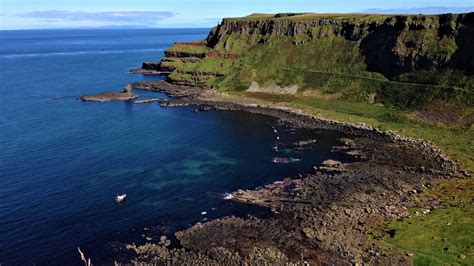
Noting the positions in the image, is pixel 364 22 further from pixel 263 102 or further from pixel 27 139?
pixel 27 139

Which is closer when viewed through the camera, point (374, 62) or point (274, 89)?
point (374, 62)

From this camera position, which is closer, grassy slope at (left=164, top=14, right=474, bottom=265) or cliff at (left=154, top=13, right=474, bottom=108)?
grassy slope at (left=164, top=14, right=474, bottom=265)

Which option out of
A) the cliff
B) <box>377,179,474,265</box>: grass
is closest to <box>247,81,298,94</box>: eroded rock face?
the cliff

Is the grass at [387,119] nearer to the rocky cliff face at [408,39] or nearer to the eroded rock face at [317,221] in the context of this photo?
the eroded rock face at [317,221]

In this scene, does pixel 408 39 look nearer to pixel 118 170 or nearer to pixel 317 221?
pixel 317 221

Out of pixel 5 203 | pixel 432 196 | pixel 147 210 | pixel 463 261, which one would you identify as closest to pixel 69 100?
pixel 5 203

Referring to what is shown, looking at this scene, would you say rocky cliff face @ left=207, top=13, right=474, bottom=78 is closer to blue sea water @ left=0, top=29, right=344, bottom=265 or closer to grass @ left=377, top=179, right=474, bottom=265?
blue sea water @ left=0, top=29, right=344, bottom=265

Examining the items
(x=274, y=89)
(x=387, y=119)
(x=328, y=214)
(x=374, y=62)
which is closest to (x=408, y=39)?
(x=374, y=62)

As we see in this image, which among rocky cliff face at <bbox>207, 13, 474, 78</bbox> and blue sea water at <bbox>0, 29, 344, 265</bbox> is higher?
rocky cliff face at <bbox>207, 13, 474, 78</bbox>
